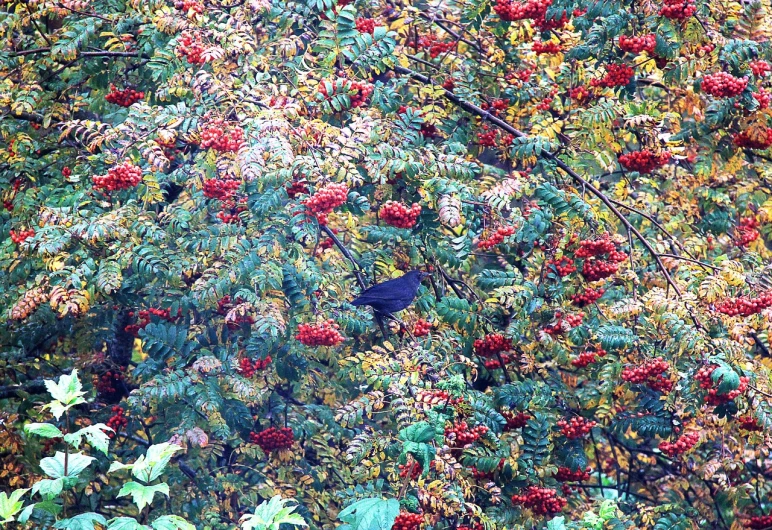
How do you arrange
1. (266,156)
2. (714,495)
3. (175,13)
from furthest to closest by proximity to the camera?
(714,495)
(175,13)
(266,156)

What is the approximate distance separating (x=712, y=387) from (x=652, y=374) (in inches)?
11.6

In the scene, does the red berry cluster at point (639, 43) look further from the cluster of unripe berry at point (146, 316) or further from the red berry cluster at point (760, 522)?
the cluster of unripe berry at point (146, 316)

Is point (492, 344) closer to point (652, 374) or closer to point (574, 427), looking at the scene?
point (574, 427)

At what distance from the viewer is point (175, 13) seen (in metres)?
4.38

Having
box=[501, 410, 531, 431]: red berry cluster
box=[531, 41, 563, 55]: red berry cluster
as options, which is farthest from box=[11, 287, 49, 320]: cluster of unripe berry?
box=[531, 41, 563, 55]: red berry cluster

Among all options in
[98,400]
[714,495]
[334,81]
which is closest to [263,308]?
[334,81]

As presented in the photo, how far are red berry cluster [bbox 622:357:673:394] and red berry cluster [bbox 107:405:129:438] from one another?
2.63 m

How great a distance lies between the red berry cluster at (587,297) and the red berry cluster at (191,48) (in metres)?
2.24

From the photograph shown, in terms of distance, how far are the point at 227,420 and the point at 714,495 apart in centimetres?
283

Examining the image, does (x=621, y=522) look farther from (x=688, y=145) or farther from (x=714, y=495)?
(x=688, y=145)

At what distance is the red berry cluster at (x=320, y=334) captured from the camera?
4.09 meters

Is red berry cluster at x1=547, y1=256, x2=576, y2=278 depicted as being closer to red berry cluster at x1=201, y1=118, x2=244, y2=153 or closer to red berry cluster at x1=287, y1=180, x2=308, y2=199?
red berry cluster at x1=287, y1=180, x2=308, y2=199

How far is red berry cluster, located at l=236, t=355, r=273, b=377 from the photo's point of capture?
441 cm

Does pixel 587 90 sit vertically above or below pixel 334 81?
below
